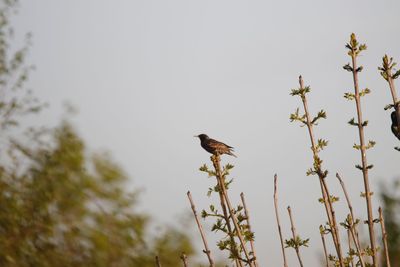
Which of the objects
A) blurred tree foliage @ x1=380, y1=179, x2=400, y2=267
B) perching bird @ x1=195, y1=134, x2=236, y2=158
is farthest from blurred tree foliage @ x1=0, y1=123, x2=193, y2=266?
blurred tree foliage @ x1=380, y1=179, x2=400, y2=267

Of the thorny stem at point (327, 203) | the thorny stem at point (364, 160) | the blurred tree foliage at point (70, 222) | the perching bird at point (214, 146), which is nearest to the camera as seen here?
the thorny stem at point (364, 160)

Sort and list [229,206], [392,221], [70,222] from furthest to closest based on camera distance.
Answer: [392,221] → [70,222] → [229,206]

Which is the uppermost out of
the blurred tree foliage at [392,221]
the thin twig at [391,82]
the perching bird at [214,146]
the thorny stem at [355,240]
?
the blurred tree foliage at [392,221]

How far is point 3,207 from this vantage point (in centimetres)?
831

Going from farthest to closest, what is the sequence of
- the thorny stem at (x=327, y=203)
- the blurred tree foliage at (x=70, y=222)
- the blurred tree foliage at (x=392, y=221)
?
1. the blurred tree foliage at (x=392, y=221)
2. the blurred tree foliage at (x=70, y=222)
3. the thorny stem at (x=327, y=203)

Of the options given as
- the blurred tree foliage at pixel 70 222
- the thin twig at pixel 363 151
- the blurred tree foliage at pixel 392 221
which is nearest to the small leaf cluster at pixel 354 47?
the thin twig at pixel 363 151

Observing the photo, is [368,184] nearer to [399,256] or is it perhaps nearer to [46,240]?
[46,240]

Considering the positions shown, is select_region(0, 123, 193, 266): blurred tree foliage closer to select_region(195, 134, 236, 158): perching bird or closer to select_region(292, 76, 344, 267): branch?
select_region(195, 134, 236, 158): perching bird

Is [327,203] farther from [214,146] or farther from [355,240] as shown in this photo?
[214,146]

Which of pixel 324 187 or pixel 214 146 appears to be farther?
pixel 214 146

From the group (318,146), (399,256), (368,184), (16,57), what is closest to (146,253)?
(318,146)

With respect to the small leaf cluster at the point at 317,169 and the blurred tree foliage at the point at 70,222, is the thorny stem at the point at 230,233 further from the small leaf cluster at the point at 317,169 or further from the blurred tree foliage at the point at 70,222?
the blurred tree foliage at the point at 70,222

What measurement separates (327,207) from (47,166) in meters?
6.99

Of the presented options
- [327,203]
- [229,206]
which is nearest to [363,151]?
[327,203]
